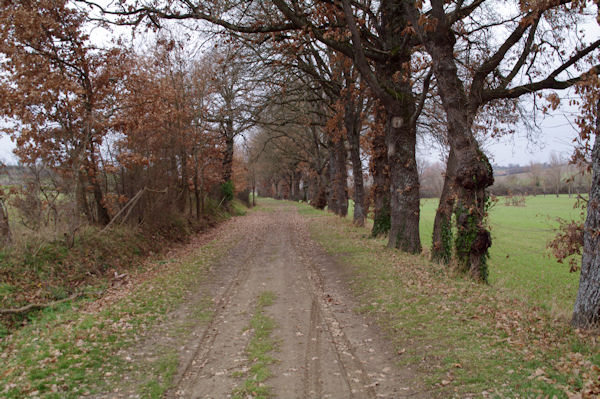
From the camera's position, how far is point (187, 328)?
7.00m

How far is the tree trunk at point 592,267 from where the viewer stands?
5.51 metres

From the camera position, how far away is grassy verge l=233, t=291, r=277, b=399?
4.70 meters

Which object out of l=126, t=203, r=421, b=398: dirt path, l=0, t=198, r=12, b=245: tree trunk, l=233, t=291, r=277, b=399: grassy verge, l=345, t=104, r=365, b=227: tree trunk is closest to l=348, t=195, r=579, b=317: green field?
l=345, t=104, r=365, b=227: tree trunk

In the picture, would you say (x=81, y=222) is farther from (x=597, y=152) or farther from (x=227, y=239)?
(x=597, y=152)

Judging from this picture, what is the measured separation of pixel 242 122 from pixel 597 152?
15.4 meters

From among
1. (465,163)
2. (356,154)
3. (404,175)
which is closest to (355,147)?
(356,154)

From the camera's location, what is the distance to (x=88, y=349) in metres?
5.79

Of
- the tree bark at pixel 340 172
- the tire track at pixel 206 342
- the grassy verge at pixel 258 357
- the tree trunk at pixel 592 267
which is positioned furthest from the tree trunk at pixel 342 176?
the tree trunk at pixel 592 267

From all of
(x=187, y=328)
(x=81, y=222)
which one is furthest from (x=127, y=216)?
(x=187, y=328)

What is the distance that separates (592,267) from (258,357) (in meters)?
4.69

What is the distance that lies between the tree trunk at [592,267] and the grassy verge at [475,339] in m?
0.27

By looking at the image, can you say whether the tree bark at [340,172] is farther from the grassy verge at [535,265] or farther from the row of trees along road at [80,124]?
the row of trees along road at [80,124]

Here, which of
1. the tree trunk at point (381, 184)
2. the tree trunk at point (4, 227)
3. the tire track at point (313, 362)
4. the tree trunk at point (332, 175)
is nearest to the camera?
the tire track at point (313, 362)

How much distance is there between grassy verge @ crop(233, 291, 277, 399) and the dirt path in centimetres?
8
